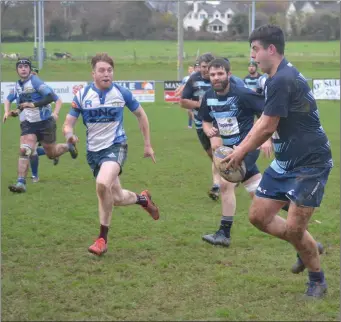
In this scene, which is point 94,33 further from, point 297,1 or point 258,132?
point 258,132

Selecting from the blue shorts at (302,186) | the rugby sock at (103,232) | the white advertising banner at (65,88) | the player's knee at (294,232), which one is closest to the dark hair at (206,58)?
the rugby sock at (103,232)

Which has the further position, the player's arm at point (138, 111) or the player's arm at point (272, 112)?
the player's arm at point (138, 111)

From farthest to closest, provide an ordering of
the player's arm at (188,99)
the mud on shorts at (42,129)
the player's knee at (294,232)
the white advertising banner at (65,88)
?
1. the white advertising banner at (65,88)
2. the mud on shorts at (42,129)
3. the player's arm at (188,99)
4. the player's knee at (294,232)

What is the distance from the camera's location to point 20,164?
36.7 ft

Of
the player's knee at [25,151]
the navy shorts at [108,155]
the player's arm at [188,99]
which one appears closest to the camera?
the navy shorts at [108,155]

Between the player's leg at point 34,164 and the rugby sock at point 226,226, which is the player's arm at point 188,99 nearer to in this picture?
the player's leg at point 34,164

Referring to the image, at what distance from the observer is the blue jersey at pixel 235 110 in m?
7.53

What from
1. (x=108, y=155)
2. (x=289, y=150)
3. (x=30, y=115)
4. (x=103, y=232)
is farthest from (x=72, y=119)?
(x=30, y=115)

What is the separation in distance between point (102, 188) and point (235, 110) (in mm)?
1748

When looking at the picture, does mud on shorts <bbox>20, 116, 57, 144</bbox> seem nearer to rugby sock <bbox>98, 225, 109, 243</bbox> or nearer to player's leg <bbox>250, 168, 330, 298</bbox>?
rugby sock <bbox>98, 225, 109, 243</bbox>

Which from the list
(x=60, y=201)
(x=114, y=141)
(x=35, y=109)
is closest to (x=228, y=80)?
(x=114, y=141)

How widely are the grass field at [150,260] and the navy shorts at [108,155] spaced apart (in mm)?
935

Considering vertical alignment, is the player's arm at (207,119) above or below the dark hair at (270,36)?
below

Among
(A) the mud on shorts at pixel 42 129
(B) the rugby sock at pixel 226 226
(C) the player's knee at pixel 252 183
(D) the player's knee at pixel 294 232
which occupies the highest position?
(D) the player's knee at pixel 294 232
